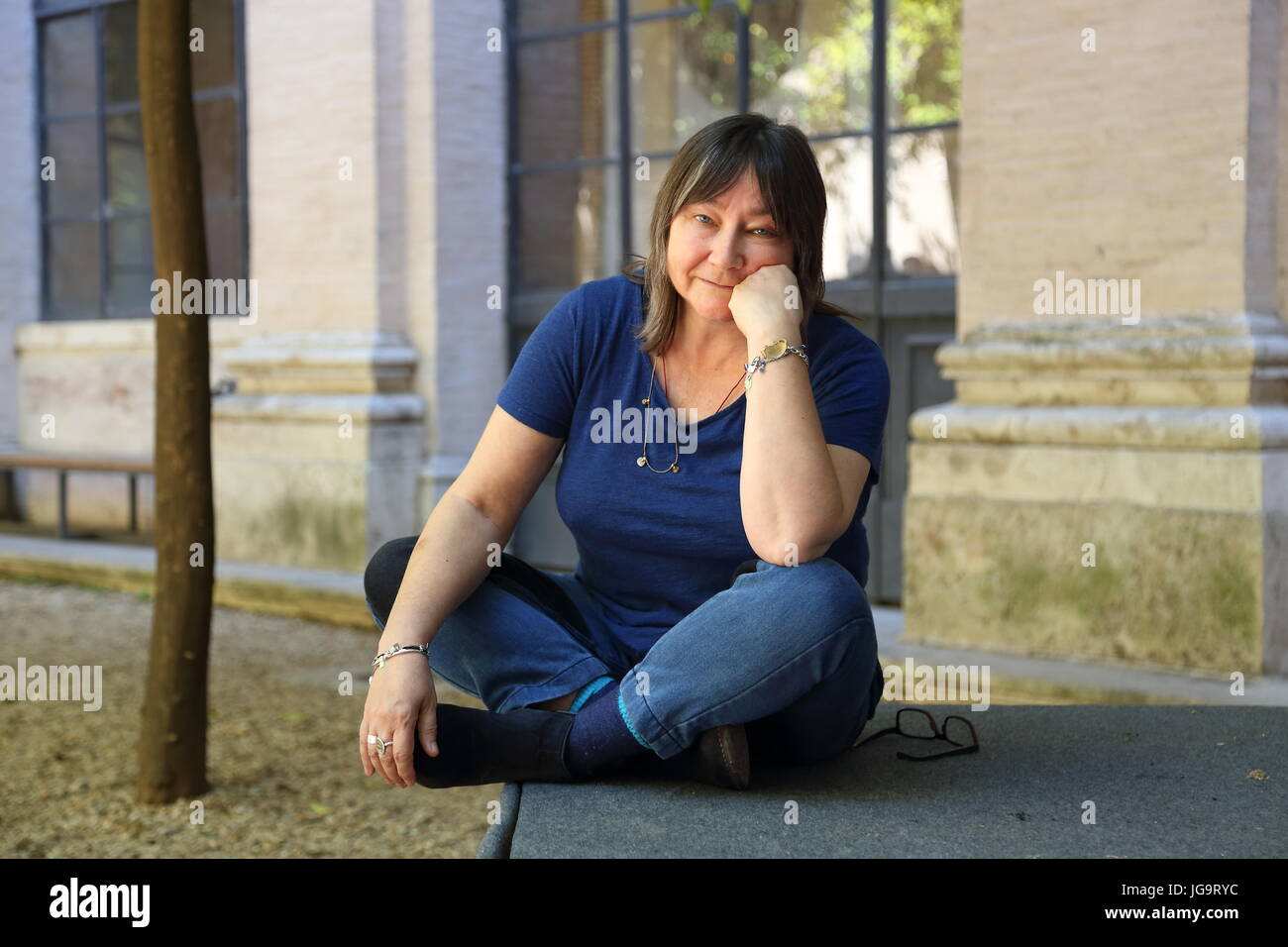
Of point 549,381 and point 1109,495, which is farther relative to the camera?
point 1109,495

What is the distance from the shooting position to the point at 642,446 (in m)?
2.53

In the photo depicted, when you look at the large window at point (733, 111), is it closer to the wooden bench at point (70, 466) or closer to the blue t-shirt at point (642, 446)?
the wooden bench at point (70, 466)

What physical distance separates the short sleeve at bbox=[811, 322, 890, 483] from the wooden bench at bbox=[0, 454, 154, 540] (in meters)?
7.65

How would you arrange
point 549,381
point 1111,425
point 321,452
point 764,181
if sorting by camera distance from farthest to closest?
point 321,452 → point 1111,425 → point 549,381 → point 764,181

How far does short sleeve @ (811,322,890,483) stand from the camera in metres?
2.43

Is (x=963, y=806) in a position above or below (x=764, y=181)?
below

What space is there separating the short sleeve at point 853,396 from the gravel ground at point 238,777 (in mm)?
2214

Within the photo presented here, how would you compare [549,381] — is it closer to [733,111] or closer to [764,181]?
[764,181]

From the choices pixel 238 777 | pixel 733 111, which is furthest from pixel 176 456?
pixel 733 111

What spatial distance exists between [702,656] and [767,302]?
1.97ft

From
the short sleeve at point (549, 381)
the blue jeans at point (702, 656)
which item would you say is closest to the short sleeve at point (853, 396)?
the blue jeans at point (702, 656)

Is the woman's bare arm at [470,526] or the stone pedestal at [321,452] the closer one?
the woman's bare arm at [470,526]

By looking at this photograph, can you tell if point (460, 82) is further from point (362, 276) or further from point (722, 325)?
point (722, 325)

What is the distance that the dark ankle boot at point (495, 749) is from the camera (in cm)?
230
